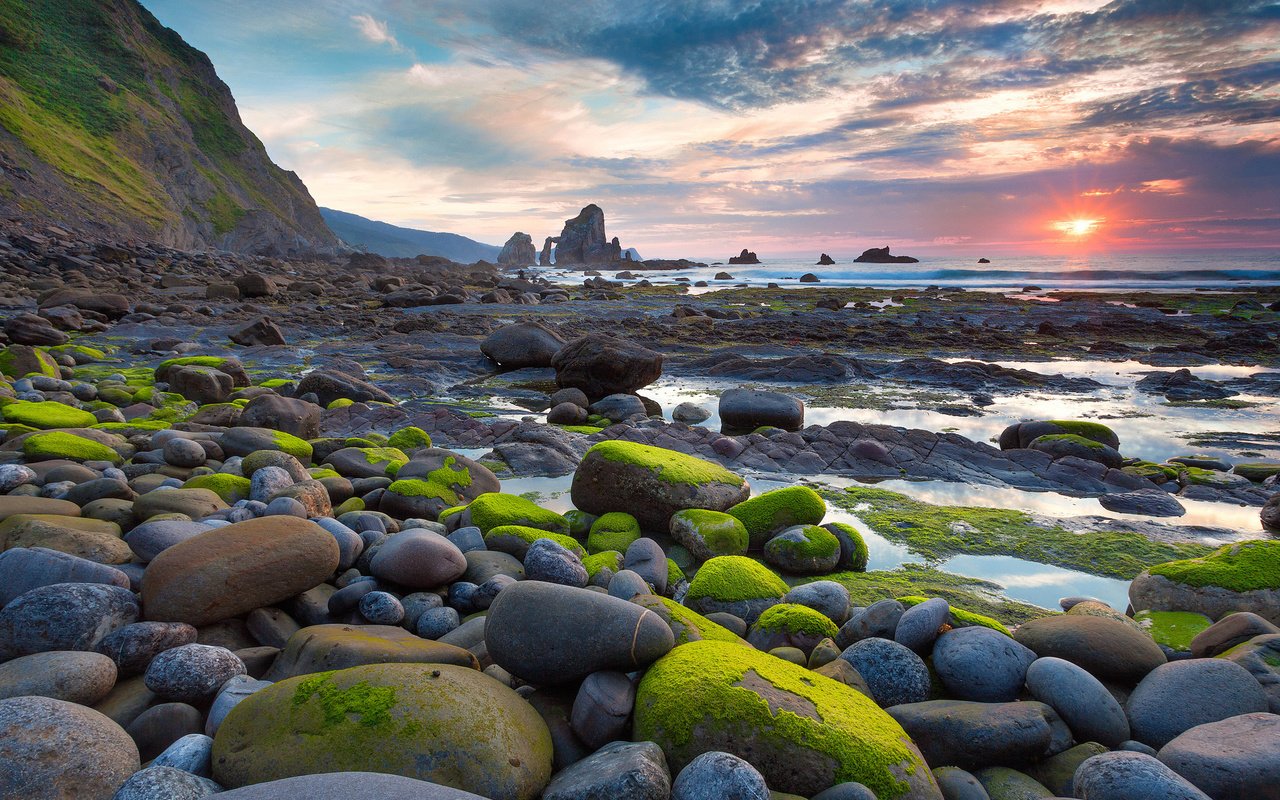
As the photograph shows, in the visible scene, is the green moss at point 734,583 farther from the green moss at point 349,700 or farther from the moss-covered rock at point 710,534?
the green moss at point 349,700

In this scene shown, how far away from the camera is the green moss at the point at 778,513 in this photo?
6293 millimetres

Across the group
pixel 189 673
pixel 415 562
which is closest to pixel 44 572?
pixel 189 673

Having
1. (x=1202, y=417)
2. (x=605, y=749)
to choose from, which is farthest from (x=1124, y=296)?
(x=605, y=749)

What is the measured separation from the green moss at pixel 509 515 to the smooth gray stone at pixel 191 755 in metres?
3.17

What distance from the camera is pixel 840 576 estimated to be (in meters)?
5.74

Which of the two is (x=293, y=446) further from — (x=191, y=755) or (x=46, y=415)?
(x=191, y=755)

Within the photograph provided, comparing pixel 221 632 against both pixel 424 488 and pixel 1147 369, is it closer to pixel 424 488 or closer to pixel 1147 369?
pixel 424 488

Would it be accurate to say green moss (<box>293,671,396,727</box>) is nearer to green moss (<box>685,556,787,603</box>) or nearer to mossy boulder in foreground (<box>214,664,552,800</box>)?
mossy boulder in foreground (<box>214,664,552,800</box>)

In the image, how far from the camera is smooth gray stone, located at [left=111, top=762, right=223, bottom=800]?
6.98 ft

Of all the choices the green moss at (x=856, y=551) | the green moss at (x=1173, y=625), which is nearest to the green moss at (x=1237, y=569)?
the green moss at (x=1173, y=625)

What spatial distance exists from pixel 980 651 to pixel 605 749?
2192 mm

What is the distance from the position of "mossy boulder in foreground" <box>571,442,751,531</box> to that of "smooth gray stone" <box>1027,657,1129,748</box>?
356cm

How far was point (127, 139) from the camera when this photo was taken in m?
58.0

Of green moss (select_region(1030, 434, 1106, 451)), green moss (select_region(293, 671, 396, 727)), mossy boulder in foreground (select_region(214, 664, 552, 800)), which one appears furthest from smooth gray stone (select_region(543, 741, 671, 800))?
green moss (select_region(1030, 434, 1106, 451))
